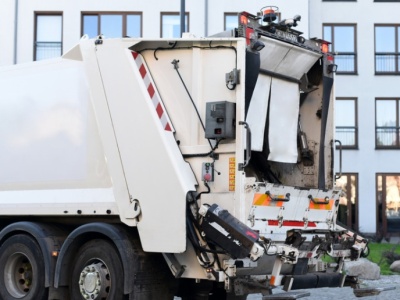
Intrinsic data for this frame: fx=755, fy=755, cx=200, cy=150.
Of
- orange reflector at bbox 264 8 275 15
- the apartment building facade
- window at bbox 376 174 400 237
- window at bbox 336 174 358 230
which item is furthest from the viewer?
window at bbox 376 174 400 237

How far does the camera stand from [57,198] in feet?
26.8

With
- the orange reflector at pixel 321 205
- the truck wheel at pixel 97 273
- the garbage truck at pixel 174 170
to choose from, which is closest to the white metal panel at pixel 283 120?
the garbage truck at pixel 174 170

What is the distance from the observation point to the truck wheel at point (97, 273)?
284 inches

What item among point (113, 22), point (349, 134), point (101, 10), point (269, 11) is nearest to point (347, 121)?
point (349, 134)

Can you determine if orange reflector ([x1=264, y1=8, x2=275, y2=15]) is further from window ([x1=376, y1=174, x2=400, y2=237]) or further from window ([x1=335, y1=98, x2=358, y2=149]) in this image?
window ([x1=376, y1=174, x2=400, y2=237])

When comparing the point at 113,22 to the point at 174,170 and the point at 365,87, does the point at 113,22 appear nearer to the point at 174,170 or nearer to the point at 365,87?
the point at 365,87

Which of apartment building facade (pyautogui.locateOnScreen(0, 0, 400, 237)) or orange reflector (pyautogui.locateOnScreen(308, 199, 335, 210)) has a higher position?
apartment building facade (pyautogui.locateOnScreen(0, 0, 400, 237))

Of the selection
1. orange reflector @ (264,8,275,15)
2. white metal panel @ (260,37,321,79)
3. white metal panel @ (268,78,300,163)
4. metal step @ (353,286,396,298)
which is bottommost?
metal step @ (353,286,396,298)

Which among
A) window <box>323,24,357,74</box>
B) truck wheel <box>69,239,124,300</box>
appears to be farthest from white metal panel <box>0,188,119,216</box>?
window <box>323,24,357,74</box>

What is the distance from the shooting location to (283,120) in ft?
26.5

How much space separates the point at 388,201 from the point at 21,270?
Answer: 913 inches

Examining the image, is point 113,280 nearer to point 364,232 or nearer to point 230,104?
point 230,104

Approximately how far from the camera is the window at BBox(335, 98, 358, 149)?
29859 mm

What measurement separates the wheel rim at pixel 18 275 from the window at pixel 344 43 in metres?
23.4
